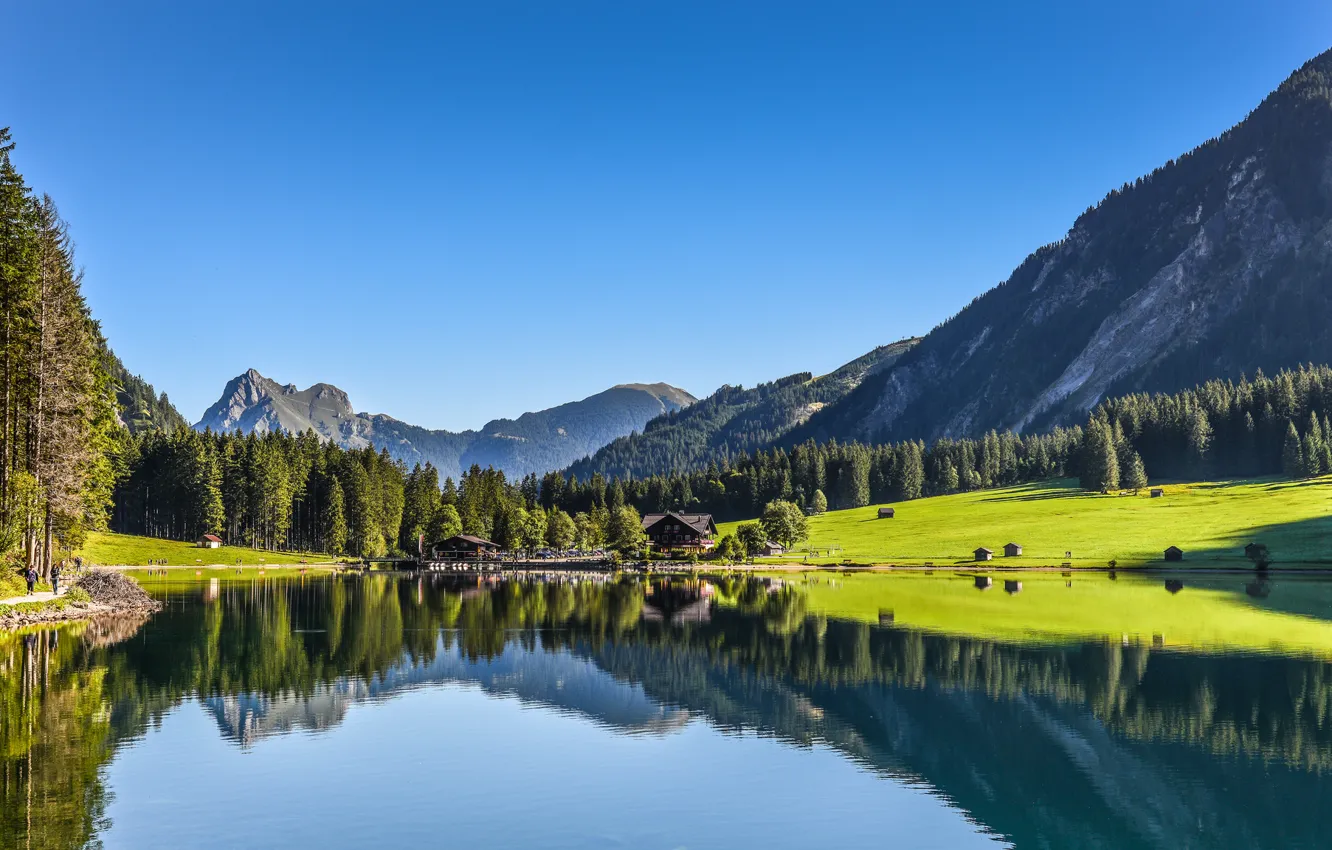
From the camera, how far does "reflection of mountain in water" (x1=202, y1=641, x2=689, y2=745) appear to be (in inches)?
1253

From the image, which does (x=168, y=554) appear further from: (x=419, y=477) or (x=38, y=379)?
(x=38, y=379)

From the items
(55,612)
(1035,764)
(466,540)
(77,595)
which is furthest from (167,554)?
(1035,764)

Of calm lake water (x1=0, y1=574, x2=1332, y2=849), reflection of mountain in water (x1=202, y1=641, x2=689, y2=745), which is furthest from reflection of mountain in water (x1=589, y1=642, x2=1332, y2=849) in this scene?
reflection of mountain in water (x1=202, y1=641, x2=689, y2=745)

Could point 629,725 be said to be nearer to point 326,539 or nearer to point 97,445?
point 97,445

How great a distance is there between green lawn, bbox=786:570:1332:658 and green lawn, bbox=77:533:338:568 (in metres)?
80.3

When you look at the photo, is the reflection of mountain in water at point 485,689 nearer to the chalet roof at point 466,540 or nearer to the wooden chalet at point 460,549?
the chalet roof at point 466,540

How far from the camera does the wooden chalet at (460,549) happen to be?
6540 inches

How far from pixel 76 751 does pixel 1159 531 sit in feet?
427

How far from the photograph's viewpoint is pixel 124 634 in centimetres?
5209

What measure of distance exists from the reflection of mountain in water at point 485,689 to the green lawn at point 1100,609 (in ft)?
76.0

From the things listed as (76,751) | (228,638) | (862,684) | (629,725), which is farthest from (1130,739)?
(228,638)

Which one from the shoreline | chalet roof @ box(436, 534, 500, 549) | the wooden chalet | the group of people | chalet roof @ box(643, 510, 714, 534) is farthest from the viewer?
chalet roof @ box(643, 510, 714, 534)

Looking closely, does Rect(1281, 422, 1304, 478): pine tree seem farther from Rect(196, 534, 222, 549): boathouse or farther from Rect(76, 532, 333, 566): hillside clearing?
Rect(196, 534, 222, 549): boathouse

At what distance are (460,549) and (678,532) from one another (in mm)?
36746
